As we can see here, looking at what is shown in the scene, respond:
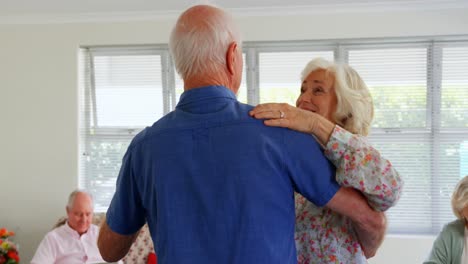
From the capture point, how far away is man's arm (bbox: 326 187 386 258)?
1.16 m

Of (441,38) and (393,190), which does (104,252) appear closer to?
(393,190)

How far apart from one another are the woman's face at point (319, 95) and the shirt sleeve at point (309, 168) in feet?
1.41

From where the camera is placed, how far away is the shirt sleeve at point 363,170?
114 cm

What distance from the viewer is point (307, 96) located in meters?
1.62

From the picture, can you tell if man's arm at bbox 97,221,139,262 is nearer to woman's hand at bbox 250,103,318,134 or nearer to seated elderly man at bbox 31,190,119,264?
woman's hand at bbox 250,103,318,134

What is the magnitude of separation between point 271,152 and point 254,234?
0.18 metres

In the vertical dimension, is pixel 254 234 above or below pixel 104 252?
above

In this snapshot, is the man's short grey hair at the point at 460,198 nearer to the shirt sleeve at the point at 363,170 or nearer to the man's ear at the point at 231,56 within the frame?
the shirt sleeve at the point at 363,170

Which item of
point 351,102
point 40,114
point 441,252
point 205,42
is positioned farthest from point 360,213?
point 40,114

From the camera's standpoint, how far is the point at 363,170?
1.14 m

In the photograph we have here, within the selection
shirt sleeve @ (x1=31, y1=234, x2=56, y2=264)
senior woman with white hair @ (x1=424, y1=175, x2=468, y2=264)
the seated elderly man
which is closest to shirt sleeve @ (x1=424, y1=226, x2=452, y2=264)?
senior woman with white hair @ (x1=424, y1=175, x2=468, y2=264)

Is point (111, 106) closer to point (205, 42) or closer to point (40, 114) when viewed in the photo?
point (40, 114)

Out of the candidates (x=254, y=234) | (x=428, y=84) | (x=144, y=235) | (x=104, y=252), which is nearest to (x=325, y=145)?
(x=254, y=234)

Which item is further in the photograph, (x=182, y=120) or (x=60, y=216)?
(x=60, y=216)
